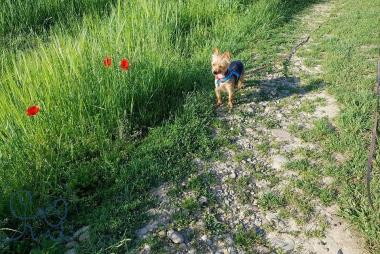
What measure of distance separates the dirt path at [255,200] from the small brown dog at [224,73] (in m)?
0.24

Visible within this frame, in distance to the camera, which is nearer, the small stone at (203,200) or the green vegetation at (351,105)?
the green vegetation at (351,105)

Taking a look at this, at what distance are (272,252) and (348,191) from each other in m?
0.99

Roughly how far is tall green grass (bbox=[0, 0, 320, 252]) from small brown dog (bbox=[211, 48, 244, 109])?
26cm

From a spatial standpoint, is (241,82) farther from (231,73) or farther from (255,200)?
(255,200)

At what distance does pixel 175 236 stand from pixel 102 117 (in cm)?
158

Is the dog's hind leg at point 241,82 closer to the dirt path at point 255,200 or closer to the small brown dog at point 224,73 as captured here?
the small brown dog at point 224,73

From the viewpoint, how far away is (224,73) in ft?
14.6

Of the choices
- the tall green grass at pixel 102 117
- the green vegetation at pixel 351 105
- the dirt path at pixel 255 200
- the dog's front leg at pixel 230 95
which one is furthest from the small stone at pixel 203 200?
the dog's front leg at pixel 230 95

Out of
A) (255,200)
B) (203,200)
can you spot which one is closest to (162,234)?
(203,200)

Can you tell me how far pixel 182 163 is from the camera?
378cm

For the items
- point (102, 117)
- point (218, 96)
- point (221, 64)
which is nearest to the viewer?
point (102, 117)

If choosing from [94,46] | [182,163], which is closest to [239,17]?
[94,46]

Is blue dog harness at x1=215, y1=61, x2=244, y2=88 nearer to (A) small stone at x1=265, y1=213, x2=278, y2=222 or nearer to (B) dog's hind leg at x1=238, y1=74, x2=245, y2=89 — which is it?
(B) dog's hind leg at x1=238, y1=74, x2=245, y2=89

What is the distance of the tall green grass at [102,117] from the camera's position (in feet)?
10.8
